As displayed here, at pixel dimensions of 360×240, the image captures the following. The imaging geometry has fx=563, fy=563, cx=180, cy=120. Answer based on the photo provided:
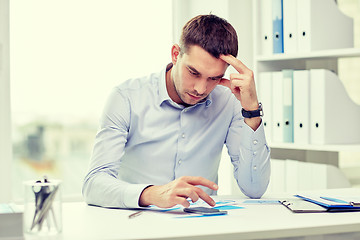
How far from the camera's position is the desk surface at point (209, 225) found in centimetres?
125

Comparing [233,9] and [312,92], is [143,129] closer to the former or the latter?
[312,92]

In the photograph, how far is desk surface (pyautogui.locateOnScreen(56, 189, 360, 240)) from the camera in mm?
1245

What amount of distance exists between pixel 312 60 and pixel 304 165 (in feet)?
1.97

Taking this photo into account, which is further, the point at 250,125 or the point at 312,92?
the point at 312,92

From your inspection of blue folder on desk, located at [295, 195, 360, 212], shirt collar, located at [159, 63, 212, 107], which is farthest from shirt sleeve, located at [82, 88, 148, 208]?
blue folder on desk, located at [295, 195, 360, 212]

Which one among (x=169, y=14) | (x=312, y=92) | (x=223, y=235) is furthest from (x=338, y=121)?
(x=223, y=235)

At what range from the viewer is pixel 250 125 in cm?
191

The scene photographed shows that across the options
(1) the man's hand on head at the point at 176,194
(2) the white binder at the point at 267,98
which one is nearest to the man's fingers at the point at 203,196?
(1) the man's hand on head at the point at 176,194

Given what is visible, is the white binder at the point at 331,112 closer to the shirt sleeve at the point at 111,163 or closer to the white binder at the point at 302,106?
the white binder at the point at 302,106

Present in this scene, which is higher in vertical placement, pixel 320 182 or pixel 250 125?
pixel 250 125

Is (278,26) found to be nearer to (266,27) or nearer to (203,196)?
(266,27)

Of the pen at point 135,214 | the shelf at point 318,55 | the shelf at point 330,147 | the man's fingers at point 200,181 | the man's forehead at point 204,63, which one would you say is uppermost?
the shelf at point 318,55

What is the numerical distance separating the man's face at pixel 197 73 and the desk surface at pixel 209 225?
478 millimetres

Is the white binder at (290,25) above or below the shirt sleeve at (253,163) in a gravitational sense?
above
